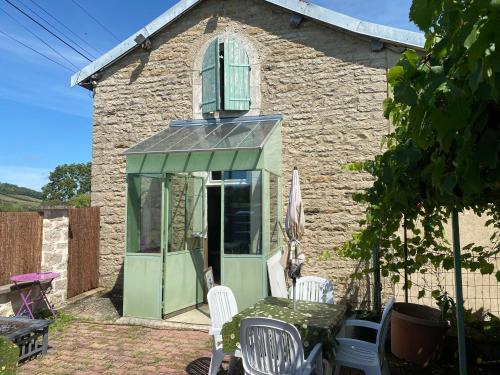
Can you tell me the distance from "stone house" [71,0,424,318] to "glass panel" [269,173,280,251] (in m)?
0.07

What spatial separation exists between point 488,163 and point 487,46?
52 cm

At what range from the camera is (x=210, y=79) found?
7.83 metres

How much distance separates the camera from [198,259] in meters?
7.36

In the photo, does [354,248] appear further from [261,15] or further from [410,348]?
[261,15]

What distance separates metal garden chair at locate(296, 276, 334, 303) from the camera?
5.15m

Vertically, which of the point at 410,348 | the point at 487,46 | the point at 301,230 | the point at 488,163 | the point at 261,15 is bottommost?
the point at 410,348

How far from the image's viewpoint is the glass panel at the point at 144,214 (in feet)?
21.8

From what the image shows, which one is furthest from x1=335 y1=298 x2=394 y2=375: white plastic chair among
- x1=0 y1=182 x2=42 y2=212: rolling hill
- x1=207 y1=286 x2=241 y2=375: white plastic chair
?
x1=0 y1=182 x2=42 y2=212: rolling hill

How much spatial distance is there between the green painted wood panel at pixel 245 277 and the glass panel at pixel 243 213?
14 centimetres

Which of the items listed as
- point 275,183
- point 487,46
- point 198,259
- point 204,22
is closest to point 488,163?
point 487,46

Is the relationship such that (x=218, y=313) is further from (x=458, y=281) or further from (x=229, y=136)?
(x=229, y=136)

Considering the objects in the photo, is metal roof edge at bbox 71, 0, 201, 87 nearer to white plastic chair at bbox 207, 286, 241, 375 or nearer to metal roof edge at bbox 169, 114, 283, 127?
metal roof edge at bbox 169, 114, 283, 127

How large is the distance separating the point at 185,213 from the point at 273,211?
1.65 meters

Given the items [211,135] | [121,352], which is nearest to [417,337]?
[121,352]
